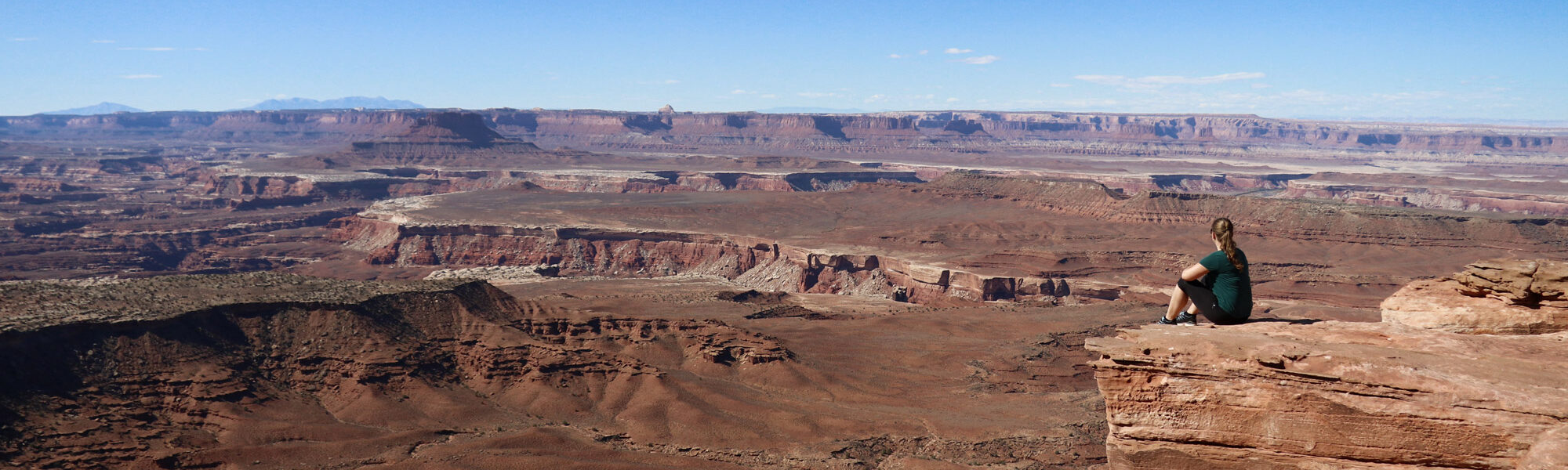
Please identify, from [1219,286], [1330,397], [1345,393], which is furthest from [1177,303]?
[1345,393]

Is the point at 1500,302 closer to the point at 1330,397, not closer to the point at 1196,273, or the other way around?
the point at 1330,397

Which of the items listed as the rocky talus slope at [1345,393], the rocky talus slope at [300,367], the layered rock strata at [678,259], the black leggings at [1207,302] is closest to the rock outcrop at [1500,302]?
the rocky talus slope at [1345,393]

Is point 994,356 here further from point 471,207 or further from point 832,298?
point 471,207

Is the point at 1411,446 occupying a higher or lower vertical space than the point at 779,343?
higher

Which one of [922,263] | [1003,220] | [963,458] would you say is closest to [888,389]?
[963,458]

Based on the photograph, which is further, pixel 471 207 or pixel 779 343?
pixel 471 207

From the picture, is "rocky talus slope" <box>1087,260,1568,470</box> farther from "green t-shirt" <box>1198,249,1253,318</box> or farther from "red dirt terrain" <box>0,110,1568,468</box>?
"green t-shirt" <box>1198,249,1253,318</box>

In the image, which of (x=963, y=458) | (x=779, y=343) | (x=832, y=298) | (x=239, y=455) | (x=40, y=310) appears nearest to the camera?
(x=239, y=455)
